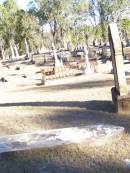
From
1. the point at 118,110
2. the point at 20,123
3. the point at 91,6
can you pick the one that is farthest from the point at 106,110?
the point at 91,6

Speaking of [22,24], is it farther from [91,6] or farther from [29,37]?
[91,6]

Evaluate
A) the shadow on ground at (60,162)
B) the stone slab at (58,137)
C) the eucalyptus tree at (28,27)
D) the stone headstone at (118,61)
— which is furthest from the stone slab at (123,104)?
the eucalyptus tree at (28,27)

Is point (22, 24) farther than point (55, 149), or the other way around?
point (22, 24)

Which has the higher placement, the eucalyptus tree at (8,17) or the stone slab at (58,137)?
the eucalyptus tree at (8,17)

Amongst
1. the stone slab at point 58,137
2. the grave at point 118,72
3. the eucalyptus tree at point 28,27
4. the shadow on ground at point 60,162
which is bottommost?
the shadow on ground at point 60,162

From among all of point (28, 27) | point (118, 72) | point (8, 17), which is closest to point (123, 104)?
point (118, 72)

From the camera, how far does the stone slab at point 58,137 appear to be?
666 cm

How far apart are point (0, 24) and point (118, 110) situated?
56.7 metres

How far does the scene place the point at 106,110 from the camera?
31.8ft

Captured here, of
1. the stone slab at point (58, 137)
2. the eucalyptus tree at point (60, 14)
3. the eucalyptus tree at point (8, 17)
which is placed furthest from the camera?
the eucalyptus tree at point (8, 17)

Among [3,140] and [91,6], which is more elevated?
[91,6]

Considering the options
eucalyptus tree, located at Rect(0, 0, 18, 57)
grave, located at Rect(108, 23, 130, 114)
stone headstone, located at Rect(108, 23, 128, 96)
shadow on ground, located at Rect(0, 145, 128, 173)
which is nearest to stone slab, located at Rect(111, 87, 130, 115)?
grave, located at Rect(108, 23, 130, 114)

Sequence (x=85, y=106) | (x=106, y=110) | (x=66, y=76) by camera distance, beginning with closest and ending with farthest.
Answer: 1. (x=106, y=110)
2. (x=85, y=106)
3. (x=66, y=76)

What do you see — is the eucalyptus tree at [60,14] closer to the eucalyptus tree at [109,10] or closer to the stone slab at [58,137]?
the eucalyptus tree at [109,10]
